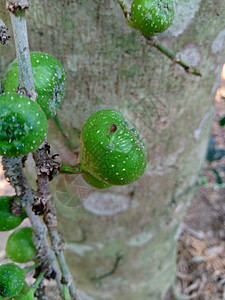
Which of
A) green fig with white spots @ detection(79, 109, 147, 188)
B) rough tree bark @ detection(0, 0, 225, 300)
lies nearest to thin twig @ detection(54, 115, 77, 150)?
rough tree bark @ detection(0, 0, 225, 300)

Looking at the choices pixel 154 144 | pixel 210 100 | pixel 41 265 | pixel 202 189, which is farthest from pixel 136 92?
pixel 202 189

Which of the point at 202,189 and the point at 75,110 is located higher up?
the point at 75,110

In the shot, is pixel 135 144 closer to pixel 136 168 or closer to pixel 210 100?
pixel 136 168

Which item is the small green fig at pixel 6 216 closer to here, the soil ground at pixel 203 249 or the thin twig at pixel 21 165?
the thin twig at pixel 21 165

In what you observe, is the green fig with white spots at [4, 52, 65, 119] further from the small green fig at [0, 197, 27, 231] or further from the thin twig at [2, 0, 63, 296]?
the small green fig at [0, 197, 27, 231]

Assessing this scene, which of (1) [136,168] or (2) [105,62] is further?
(2) [105,62]

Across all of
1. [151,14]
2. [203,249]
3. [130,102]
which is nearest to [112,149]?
[151,14]
